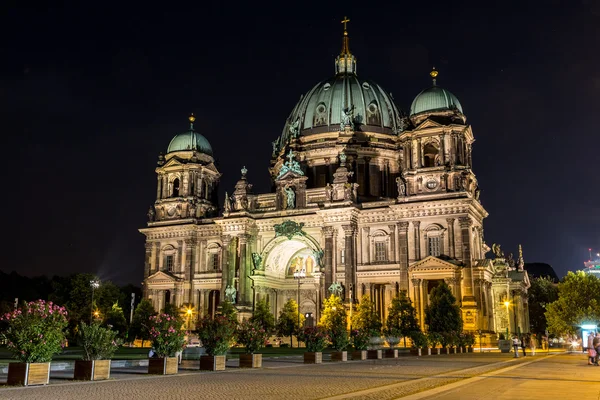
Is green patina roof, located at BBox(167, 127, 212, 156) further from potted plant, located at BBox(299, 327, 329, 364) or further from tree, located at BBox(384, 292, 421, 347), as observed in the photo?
potted plant, located at BBox(299, 327, 329, 364)

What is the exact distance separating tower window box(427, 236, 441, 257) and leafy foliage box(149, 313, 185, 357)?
47.8m

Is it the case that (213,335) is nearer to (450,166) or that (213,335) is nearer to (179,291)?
(450,166)

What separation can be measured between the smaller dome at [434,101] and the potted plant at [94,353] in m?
59.2

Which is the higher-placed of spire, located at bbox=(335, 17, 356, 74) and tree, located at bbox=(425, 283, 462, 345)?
spire, located at bbox=(335, 17, 356, 74)

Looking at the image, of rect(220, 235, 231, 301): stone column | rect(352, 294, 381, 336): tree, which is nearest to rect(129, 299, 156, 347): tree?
rect(220, 235, 231, 301): stone column

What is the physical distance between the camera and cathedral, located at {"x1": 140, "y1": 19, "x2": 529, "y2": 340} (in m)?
70.4

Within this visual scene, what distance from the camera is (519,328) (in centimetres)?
8069

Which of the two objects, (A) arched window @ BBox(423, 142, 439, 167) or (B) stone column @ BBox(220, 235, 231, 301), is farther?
(B) stone column @ BBox(220, 235, 231, 301)

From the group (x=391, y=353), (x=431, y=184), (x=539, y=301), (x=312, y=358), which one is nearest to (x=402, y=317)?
(x=431, y=184)

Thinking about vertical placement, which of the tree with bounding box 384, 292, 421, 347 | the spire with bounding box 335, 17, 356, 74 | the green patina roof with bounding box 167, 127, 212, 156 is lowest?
the tree with bounding box 384, 292, 421, 347

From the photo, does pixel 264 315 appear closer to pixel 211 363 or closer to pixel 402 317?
pixel 402 317

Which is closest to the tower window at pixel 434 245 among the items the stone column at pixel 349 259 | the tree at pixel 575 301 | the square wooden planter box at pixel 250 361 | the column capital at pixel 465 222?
the column capital at pixel 465 222

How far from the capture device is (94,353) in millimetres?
22922

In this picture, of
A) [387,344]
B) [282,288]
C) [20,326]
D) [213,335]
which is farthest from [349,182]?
[20,326]
